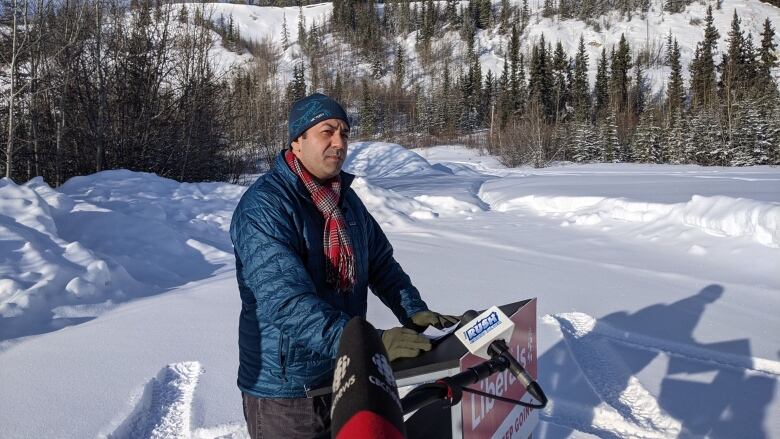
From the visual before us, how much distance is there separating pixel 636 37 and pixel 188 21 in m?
68.7

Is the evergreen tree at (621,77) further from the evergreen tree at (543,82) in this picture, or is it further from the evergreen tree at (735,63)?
the evergreen tree at (735,63)

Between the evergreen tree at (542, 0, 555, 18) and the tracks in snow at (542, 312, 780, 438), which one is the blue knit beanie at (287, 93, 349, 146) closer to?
the tracks in snow at (542, 312, 780, 438)

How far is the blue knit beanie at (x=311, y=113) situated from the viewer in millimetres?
1829

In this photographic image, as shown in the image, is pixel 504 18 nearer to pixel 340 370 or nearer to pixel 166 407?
pixel 166 407

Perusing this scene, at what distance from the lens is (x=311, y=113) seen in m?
1.84

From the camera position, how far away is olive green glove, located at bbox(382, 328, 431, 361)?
55.2 inches

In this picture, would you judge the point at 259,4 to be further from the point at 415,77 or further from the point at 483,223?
the point at 483,223

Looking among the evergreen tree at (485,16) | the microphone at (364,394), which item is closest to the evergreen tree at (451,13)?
the evergreen tree at (485,16)

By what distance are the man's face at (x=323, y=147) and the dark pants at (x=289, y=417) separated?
0.80 meters

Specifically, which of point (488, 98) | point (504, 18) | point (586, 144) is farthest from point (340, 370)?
point (504, 18)

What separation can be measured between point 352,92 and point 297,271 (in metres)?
66.8

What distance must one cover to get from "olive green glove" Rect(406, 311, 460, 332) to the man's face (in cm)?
62

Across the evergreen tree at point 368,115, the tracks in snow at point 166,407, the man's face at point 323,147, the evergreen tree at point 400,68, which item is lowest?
the tracks in snow at point 166,407

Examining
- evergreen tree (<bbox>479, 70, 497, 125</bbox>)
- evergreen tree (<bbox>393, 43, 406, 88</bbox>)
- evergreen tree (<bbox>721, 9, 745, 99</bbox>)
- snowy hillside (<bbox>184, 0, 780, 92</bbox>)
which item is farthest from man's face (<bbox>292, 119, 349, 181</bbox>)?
evergreen tree (<bbox>393, 43, 406, 88</bbox>)
